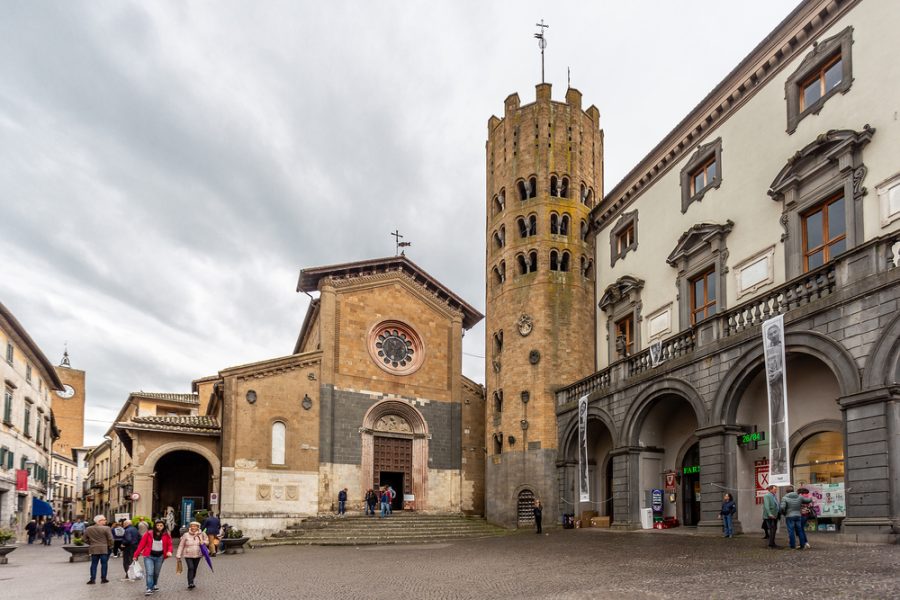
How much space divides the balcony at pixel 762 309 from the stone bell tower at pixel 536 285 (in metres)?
4.44

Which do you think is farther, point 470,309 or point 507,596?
point 470,309

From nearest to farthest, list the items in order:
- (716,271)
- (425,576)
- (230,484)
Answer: (425,576), (716,271), (230,484)

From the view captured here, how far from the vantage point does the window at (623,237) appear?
2862 cm

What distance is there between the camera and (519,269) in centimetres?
3212

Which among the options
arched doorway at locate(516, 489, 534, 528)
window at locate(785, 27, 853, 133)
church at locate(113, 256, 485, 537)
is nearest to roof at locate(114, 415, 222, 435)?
church at locate(113, 256, 485, 537)

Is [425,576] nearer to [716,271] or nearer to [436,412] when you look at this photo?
[716,271]

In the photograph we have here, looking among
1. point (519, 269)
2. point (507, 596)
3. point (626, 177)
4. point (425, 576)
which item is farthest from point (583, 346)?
point (507, 596)

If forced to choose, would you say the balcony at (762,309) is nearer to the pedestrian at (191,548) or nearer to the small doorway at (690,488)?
the small doorway at (690,488)

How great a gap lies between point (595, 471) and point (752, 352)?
37.8 feet

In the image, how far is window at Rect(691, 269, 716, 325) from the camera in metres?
23.1

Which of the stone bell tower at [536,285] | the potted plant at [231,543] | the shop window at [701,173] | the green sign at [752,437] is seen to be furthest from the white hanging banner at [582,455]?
the potted plant at [231,543]

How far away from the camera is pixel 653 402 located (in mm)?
23062

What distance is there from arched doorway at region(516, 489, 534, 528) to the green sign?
1202 cm

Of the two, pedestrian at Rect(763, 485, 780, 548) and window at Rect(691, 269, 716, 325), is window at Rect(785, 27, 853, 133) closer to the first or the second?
window at Rect(691, 269, 716, 325)
